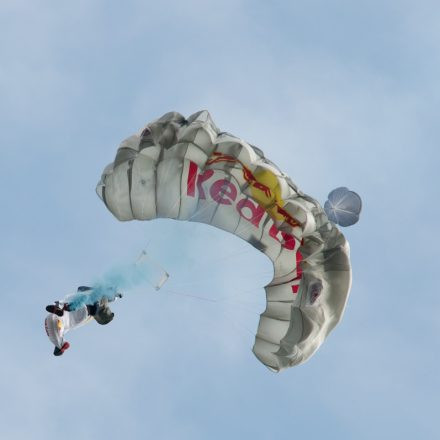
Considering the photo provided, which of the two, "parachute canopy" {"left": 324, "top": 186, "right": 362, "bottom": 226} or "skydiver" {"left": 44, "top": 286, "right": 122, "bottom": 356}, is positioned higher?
"parachute canopy" {"left": 324, "top": 186, "right": 362, "bottom": 226}

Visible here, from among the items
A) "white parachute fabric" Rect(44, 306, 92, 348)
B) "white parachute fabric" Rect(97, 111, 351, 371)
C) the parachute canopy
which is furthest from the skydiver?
the parachute canopy

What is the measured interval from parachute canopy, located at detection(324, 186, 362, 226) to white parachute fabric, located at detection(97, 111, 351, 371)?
2.04 ft

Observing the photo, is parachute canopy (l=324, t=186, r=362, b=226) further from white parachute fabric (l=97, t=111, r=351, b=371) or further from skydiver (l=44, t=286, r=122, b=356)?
skydiver (l=44, t=286, r=122, b=356)

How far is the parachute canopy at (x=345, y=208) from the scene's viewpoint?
1925 cm

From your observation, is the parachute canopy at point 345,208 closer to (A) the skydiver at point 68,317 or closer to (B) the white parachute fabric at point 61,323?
(A) the skydiver at point 68,317

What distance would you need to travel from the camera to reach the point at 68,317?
62.2ft

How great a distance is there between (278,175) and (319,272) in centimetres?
261

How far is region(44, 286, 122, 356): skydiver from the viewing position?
60.9ft

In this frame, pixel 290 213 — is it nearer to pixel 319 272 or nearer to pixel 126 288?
pixel 319 272

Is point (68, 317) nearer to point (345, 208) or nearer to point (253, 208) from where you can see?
point (253, 208)

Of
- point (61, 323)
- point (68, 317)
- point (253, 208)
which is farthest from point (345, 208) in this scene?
point (61, 323)

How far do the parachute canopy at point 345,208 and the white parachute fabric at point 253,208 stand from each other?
62 cm

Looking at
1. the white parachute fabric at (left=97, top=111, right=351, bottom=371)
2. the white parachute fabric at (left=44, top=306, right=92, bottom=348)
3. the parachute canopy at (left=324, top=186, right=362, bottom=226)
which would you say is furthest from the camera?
the parachute canopy at (left=324, top=186, right=362, bottom=226)

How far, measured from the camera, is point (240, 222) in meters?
20.1
